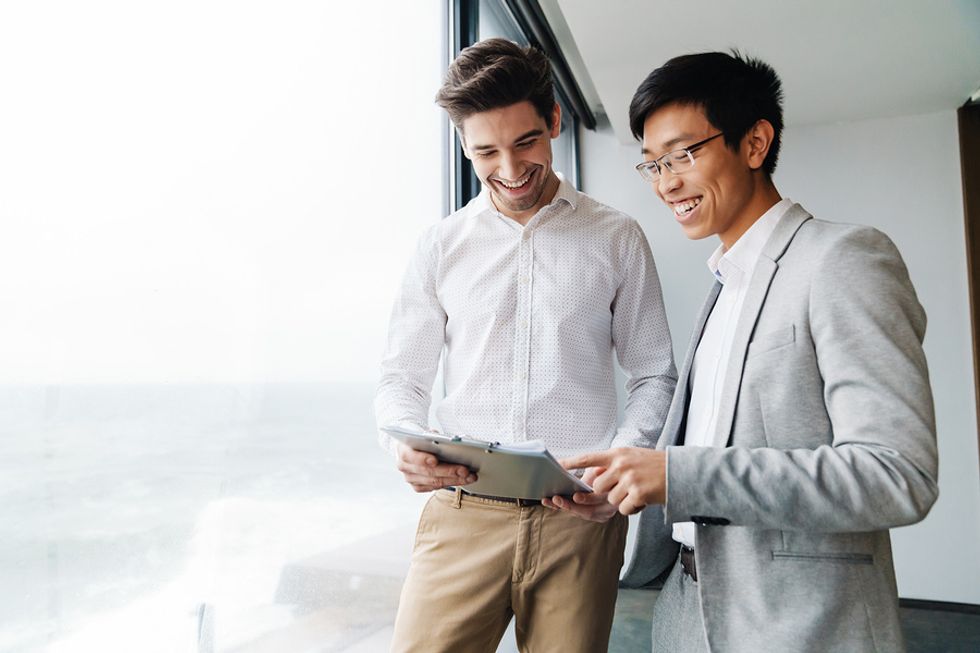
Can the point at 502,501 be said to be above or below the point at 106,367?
below

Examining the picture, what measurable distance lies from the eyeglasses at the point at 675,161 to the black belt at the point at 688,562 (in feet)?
2.10

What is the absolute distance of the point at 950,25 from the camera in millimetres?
2832

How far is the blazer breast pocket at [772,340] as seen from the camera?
0.96m

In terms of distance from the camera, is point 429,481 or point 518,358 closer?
point 429,481

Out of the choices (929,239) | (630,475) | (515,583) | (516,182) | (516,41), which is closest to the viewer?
(630,475)

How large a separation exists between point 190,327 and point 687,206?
0.87m

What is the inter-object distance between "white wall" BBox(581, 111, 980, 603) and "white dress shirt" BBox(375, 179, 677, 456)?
3.24 metres

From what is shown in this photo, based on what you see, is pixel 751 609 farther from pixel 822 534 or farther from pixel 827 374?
pixel 827 374

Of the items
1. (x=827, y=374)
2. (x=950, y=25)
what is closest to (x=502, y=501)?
(x=827, y=374)

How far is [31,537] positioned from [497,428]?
0.82 m

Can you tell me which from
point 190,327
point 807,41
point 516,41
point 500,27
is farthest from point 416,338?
point 807,41

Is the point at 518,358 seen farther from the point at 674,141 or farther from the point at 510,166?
the point at 674,141

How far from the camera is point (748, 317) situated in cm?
102

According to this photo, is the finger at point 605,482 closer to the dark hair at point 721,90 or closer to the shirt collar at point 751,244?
the shirt collar at point 751,244
